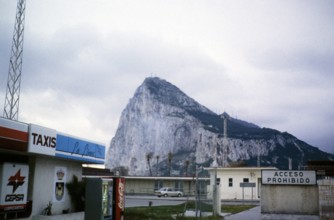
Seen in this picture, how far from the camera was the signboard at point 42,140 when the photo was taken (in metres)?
14.7

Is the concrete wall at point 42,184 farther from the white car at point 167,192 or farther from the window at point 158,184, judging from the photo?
the window at point 158,184

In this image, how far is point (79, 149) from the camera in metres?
18.9

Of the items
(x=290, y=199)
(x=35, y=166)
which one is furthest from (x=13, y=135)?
(x=290, y=199)

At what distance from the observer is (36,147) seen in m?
15.0

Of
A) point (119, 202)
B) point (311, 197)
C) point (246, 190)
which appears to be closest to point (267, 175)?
point (311, 197)

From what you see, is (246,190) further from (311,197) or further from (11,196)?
(11,196)

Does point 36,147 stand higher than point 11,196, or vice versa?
point 36,147

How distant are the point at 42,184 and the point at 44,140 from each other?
2168 mm

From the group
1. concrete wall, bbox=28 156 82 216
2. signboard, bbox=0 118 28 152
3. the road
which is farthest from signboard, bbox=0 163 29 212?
the road

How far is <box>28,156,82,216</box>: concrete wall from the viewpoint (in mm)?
16109

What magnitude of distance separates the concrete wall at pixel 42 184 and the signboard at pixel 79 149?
0.66 metres

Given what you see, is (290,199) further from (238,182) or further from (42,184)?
(238,182)

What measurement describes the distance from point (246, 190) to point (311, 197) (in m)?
36.4

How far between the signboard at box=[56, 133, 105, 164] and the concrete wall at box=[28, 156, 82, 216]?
2.18ft
